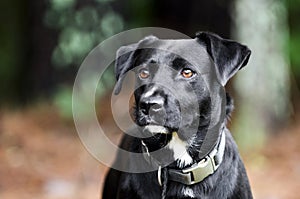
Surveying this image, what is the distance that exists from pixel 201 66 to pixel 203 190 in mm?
797

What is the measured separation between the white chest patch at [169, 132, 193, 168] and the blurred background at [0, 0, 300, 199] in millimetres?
2641

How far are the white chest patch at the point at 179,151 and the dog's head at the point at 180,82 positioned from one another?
31mm

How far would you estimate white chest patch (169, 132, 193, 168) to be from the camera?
4.70 metres

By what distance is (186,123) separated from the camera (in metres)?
4.69

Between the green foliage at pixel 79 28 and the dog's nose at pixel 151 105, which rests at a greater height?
the green foliage at pixel 79 28

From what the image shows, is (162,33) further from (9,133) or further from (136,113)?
(136,113)

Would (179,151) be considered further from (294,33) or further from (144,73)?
(294,33)

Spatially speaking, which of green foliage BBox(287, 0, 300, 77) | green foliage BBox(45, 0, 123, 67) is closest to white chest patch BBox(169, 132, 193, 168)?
green foliage BBox(45, 0, 123, 67)

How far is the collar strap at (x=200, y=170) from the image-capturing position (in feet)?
15.1

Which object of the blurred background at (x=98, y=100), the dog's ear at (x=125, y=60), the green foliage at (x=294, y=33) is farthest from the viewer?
the green foliage at (x=294, y=33)

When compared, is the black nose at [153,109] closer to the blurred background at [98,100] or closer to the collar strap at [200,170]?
the collar strap at [200,170]

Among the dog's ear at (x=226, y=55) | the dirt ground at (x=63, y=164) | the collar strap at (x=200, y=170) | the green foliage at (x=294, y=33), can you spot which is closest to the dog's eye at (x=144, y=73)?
the dog's ear at (x=226, y=55)

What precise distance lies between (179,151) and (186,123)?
187mm

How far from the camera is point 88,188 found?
300 inches
